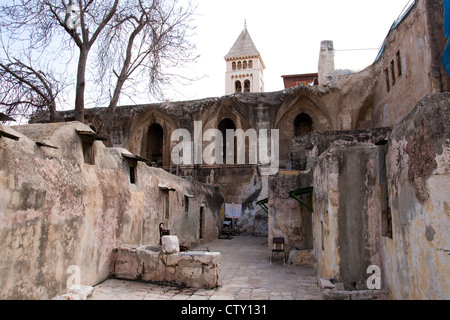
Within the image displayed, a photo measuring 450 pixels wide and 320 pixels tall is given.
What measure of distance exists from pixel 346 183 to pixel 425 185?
2.37 metres

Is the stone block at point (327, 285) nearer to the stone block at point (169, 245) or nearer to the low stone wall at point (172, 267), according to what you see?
the low stone wall at point (172, 267)

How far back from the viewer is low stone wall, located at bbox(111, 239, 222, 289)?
5.93m

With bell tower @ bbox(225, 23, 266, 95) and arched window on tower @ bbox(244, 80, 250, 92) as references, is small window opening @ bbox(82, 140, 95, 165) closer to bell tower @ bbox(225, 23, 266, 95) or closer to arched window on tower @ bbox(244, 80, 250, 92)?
bell tower @ bbox(225, 23, 266, 95)

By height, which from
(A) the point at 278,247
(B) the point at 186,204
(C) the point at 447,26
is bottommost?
(A) the point at 278,247

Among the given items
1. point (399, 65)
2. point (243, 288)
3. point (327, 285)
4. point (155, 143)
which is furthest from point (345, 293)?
point (155, 143)

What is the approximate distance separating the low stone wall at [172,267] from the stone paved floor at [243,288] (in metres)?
0.16

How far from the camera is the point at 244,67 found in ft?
142

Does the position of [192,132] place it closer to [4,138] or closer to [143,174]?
[143,174]

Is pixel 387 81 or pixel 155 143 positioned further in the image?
pixel 155 143

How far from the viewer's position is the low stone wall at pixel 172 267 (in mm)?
5926

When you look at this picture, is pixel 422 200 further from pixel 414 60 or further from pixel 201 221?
pixel 201 221

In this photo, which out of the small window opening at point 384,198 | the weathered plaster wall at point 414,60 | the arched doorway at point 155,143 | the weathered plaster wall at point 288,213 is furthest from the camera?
the arched doorway at point 155,143

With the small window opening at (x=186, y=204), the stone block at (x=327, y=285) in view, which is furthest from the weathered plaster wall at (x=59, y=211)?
the stone block at (x=327, y=285)

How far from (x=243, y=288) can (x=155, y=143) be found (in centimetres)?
1828
